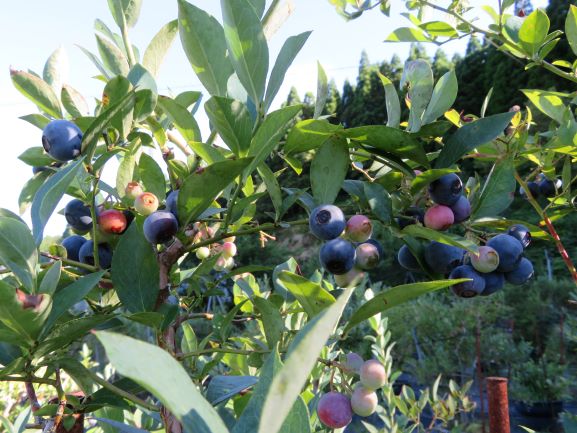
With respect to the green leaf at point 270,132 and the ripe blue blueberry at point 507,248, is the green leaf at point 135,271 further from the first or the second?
the ripe blue blueberry at point 507,248

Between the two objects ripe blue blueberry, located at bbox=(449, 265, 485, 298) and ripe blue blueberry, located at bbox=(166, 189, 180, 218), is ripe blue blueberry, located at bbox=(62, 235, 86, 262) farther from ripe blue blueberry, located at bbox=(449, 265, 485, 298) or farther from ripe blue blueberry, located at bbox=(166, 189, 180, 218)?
ripe blue blueberry, located at bbox=(449, 265, 485, 298)

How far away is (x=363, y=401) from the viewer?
518mm

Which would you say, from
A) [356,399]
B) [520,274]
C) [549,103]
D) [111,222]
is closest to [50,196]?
[111,222]

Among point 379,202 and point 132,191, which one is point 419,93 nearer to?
point 379,202

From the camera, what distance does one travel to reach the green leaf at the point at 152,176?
47cm

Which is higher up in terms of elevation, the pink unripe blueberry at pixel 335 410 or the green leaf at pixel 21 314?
the green leaf at pixel 21 314

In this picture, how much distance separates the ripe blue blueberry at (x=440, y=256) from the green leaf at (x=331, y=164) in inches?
4.2

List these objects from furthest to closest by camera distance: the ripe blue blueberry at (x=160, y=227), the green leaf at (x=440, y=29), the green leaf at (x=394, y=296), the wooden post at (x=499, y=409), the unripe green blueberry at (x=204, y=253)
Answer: the wooden post at (x=499, y=409) < the green leaf at (x=440, y=29) < the unripe green blueberry at (x=204, y=253) < the ripe blue blueberry at (x=160, y=227) < the green leaf at (x=394, y=296)

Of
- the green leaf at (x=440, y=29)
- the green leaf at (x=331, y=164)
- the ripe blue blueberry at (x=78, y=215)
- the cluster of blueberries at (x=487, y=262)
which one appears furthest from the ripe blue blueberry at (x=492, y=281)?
the green leaf at (x=440, y=29)

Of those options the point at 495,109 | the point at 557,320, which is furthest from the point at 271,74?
the point at 495,109

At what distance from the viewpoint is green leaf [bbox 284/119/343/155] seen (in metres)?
0.40

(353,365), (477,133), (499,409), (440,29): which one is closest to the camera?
(477,133)

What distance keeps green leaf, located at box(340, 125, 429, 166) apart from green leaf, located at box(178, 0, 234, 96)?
11 cm

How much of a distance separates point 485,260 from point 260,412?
1.12 ft
